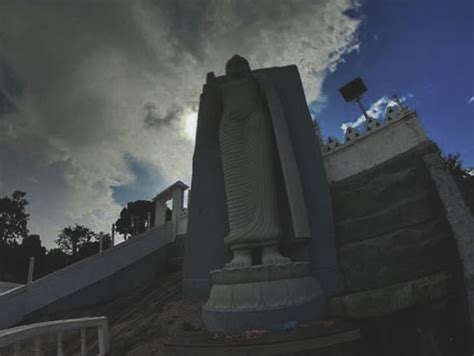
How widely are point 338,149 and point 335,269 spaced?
3.10m

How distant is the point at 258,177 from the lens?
12.3ft

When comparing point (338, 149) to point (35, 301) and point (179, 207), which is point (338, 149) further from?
point (35, 301)

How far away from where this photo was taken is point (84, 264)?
7301mm

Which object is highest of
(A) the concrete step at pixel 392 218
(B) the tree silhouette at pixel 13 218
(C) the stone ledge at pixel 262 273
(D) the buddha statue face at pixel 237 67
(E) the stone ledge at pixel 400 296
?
(B) the tree silhouette at pixel 13 218

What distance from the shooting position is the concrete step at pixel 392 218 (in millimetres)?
3581

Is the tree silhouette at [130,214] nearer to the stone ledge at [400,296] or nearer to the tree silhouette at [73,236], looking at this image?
the tree silhouette at [73,236]

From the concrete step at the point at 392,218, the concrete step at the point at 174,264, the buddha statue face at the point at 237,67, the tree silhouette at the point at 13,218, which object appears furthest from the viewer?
the tree silhouette at the point at 13,218

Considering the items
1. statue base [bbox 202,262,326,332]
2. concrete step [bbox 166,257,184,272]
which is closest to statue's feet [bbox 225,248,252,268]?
statue base [bbox 202,262,326,332]

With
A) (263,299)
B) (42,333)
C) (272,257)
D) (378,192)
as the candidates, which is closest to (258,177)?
(272,257)

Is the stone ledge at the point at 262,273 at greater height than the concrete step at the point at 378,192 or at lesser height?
lesser

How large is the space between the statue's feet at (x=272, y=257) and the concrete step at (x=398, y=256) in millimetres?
952

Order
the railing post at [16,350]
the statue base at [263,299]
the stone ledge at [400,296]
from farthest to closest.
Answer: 1. the statue base at [263,299]
2. the stone ledge at [400,296]
3. the railing post at [16,350]

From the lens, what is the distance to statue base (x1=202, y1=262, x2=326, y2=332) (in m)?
2.56

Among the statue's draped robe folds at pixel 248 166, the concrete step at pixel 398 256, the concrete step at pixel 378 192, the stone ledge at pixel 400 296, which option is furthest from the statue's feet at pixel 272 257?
the concrete step at pixel 378 192
